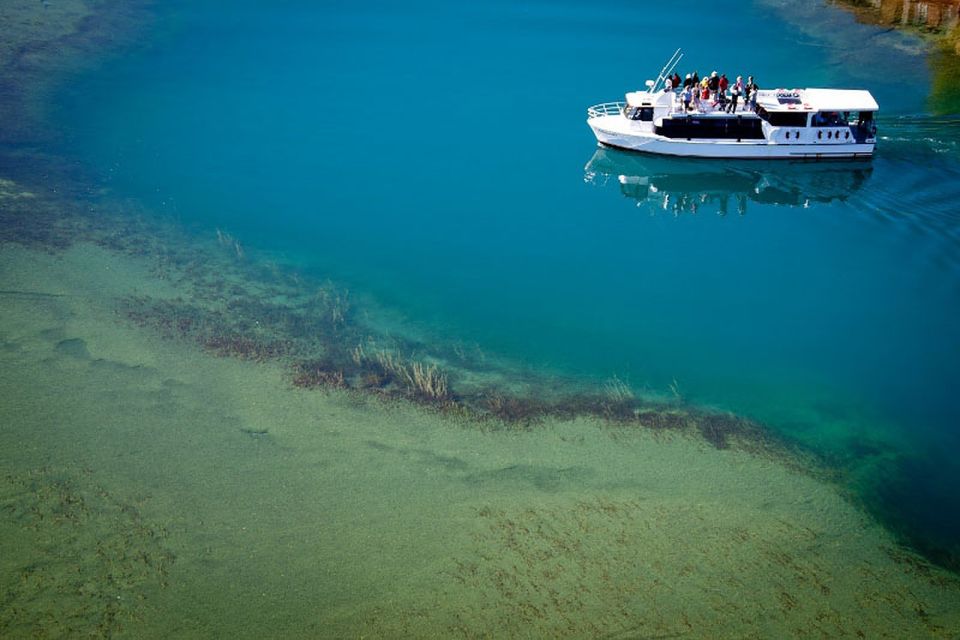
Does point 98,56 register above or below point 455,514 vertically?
A: above

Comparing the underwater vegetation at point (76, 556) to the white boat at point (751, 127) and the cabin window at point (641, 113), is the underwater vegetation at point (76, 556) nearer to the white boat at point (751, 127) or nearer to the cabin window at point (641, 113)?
the white boat at point (751, 127)

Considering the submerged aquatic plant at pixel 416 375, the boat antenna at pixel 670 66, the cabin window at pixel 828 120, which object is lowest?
the submerged aquatic plant at pixel 416 375

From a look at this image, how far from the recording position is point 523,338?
15.4 metres

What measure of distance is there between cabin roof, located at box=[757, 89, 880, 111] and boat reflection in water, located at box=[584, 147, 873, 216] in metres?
1.61

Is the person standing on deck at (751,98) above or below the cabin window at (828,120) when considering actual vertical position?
above

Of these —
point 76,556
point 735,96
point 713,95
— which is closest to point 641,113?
point 713,95

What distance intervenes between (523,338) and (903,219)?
35.2ft

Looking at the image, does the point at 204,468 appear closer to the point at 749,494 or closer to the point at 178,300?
the point at 178,300

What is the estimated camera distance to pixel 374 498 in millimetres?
11398

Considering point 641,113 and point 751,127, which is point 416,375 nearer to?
point 641,113

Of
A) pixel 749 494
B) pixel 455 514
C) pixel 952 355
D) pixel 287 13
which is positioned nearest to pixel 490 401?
pixel 455 514

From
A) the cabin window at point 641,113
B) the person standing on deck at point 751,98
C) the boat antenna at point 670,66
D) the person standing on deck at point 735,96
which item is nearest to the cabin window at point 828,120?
the person standing on deck at point 751,98

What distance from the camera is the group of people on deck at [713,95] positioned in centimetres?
2281

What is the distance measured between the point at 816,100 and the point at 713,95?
2.89 meters
